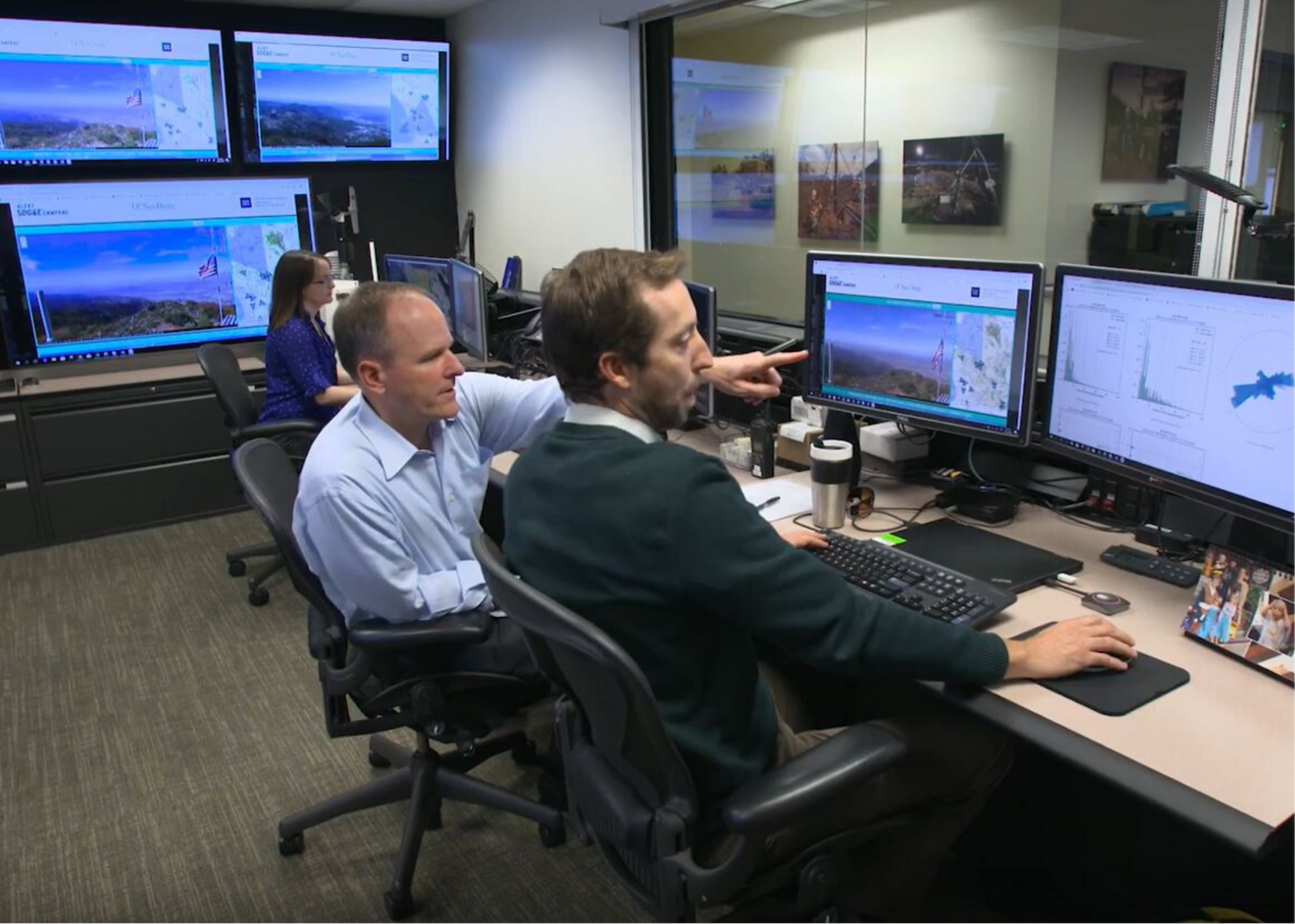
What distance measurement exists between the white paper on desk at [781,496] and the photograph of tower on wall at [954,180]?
1.82 meters

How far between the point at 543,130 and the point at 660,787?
383 centimetres

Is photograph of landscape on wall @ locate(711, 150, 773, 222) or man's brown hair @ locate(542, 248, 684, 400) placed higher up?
photograph of landscape on wall @ locate(711, 150, 773, 222)

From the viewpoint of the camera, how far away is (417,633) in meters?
1.74

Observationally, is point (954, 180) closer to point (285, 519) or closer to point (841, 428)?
point (841, 428)

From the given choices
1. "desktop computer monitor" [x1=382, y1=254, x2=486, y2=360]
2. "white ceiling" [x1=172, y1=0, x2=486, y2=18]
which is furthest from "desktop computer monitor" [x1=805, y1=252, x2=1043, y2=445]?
"white ceiling" [x1=172, y1=0, x2=486, y2=18]

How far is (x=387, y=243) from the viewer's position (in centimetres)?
534

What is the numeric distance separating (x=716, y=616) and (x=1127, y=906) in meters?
1.20

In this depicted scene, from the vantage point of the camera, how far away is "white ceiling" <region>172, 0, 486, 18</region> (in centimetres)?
473

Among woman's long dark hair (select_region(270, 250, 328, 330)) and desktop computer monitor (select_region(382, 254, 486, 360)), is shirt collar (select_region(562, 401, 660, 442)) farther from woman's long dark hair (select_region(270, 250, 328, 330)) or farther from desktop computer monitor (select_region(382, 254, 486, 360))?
woman's long dark hair (select_region(270, 250, 328, 330))

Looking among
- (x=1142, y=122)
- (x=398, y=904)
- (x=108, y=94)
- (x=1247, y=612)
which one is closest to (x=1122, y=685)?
(x=1247, y=612)

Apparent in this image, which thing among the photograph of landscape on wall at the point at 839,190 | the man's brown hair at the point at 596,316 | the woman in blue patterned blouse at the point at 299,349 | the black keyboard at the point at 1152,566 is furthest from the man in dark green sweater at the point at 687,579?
the photograph of landscape on wall at the point at 839,190

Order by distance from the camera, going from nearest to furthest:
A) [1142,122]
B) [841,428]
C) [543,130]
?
[841,428] → [1142,122] → [543,130]

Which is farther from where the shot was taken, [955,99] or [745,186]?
[745,186]

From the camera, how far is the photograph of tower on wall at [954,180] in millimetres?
3539
